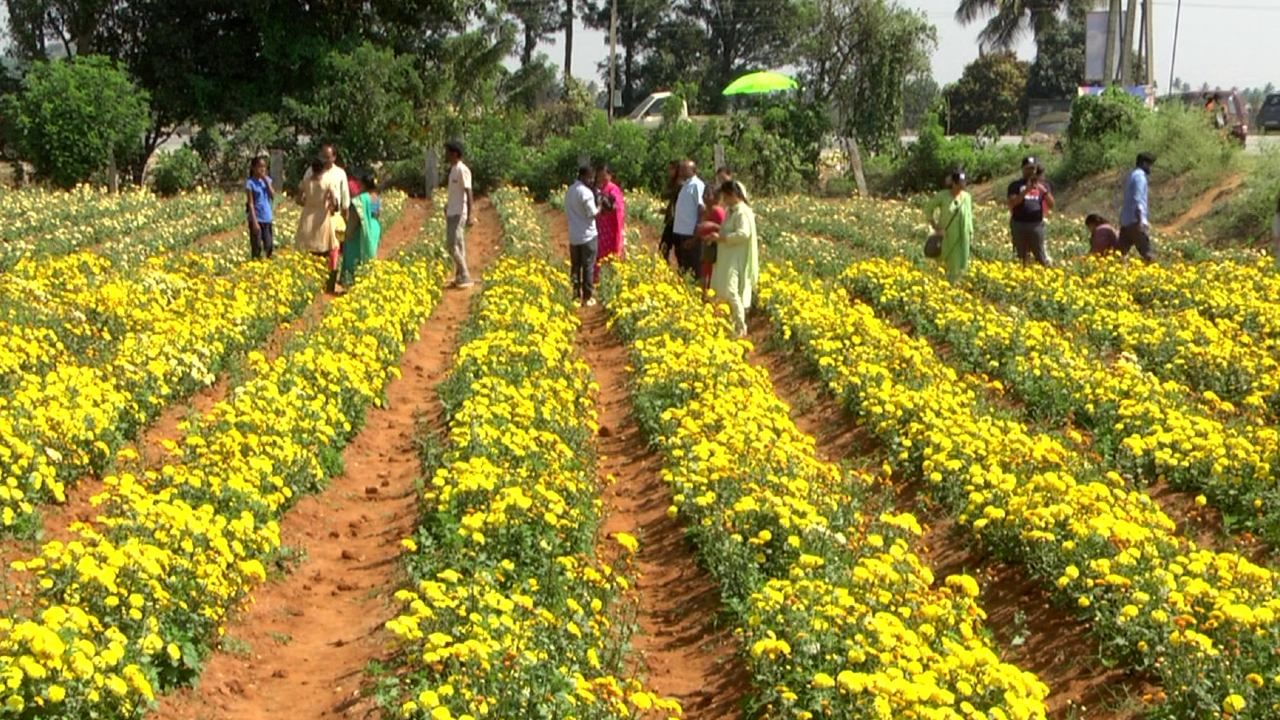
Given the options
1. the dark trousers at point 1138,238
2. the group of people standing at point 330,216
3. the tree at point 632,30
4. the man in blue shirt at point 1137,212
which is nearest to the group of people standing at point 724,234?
the group of people standing at point 330,216

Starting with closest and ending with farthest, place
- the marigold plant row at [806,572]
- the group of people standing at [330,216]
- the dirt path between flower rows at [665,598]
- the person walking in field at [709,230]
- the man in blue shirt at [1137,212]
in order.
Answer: the marigold plant row at [806,572] → the dirt path between flower rows at [665,598] → the person walking in field at [709,230] → the group of people standing at [330,216] → the man in blue shirt at [1137,212]

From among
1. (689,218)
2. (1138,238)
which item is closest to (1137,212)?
(1138,238)

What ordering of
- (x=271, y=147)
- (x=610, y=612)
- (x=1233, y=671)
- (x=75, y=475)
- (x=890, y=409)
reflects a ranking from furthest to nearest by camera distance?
(x=271, y=147) → (x=890, y=409) → (x=75, y=475) → (x=610, y=612) → (x=1233, y=671)

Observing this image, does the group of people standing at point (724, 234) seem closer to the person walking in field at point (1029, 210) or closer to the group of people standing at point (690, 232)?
the group of people standing at point (690, 232)

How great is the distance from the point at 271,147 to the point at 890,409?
28.9 metres

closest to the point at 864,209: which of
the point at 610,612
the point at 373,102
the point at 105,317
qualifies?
the point at 373,102

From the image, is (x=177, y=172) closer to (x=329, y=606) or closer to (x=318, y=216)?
(x=318, y=216)

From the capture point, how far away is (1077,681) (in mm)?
6223

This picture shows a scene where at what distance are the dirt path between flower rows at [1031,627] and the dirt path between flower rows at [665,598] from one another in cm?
119

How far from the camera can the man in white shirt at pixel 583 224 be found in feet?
48.0

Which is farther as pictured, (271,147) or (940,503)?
(271,147)

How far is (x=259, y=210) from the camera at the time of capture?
16.3 metres

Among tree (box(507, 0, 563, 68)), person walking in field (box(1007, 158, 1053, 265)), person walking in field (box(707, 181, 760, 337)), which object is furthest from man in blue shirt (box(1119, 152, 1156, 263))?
tree (box(507, 0, 563, 68))

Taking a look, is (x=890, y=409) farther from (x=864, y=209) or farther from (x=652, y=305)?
(x=864, y=209)
